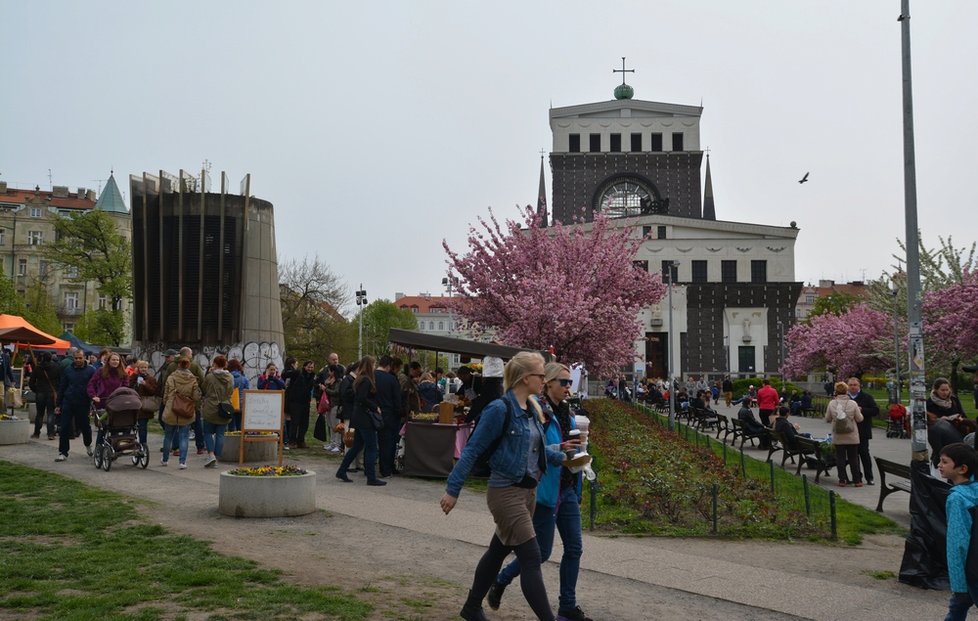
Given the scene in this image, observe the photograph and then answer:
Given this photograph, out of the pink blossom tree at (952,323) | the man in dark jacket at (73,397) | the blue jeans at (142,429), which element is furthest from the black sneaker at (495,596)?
the pink blossom tree at (952,323)

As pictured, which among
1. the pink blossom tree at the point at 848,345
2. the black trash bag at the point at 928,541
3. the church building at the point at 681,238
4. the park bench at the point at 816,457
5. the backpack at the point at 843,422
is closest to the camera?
the black trash bag at the point at 928,541

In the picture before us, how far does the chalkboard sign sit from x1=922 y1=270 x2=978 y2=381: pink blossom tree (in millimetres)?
29002

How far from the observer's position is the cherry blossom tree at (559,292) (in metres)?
31.9

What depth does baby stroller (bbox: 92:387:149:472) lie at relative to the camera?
13.6 metres

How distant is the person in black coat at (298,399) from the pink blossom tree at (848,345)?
103 ft

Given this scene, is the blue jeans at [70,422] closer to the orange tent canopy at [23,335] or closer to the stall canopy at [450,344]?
the stall canopy at [450,344]

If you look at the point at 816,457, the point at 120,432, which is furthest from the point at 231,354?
the point at 816,457

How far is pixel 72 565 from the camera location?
23.9 feet

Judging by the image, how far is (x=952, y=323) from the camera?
34656 mm

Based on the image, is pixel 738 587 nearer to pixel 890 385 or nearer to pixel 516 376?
pixel 516 376

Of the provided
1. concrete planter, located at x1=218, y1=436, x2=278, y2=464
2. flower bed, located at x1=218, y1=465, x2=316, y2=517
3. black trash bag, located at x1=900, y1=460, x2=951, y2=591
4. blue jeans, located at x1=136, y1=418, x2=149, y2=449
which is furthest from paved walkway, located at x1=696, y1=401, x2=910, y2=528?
blue jeans, located at x1=136, y1=418, x2=149, y2=449

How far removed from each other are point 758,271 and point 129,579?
7468 centimetres

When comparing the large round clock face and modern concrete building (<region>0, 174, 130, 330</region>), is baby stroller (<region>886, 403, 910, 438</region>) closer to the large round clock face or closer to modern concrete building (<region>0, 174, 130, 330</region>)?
the large round clock face

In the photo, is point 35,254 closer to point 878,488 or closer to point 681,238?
point 681,238
